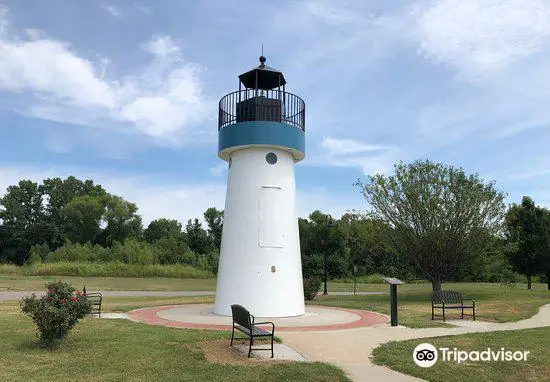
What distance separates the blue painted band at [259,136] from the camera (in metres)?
14.9

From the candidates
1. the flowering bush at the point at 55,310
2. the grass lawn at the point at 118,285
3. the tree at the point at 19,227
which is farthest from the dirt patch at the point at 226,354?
the tree at the point at 19,227

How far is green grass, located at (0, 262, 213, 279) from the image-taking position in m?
46.6

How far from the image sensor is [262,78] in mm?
16047

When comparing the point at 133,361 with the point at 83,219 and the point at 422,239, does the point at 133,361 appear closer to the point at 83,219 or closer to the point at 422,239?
the point at 422,239

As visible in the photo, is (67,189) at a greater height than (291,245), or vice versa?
(67,189)

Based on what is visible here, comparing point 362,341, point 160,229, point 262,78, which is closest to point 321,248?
point 160,229

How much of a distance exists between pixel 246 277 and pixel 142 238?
61812 mm

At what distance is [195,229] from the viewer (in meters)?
73.1

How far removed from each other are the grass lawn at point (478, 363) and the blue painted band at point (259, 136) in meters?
7.12

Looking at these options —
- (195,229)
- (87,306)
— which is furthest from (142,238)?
(87,306)

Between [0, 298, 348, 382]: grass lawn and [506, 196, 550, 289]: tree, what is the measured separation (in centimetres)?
2391

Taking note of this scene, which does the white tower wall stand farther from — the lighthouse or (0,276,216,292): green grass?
(0,276,216,292): green grass

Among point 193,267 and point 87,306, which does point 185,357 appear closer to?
point 87,306

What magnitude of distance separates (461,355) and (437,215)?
50.1 feet
